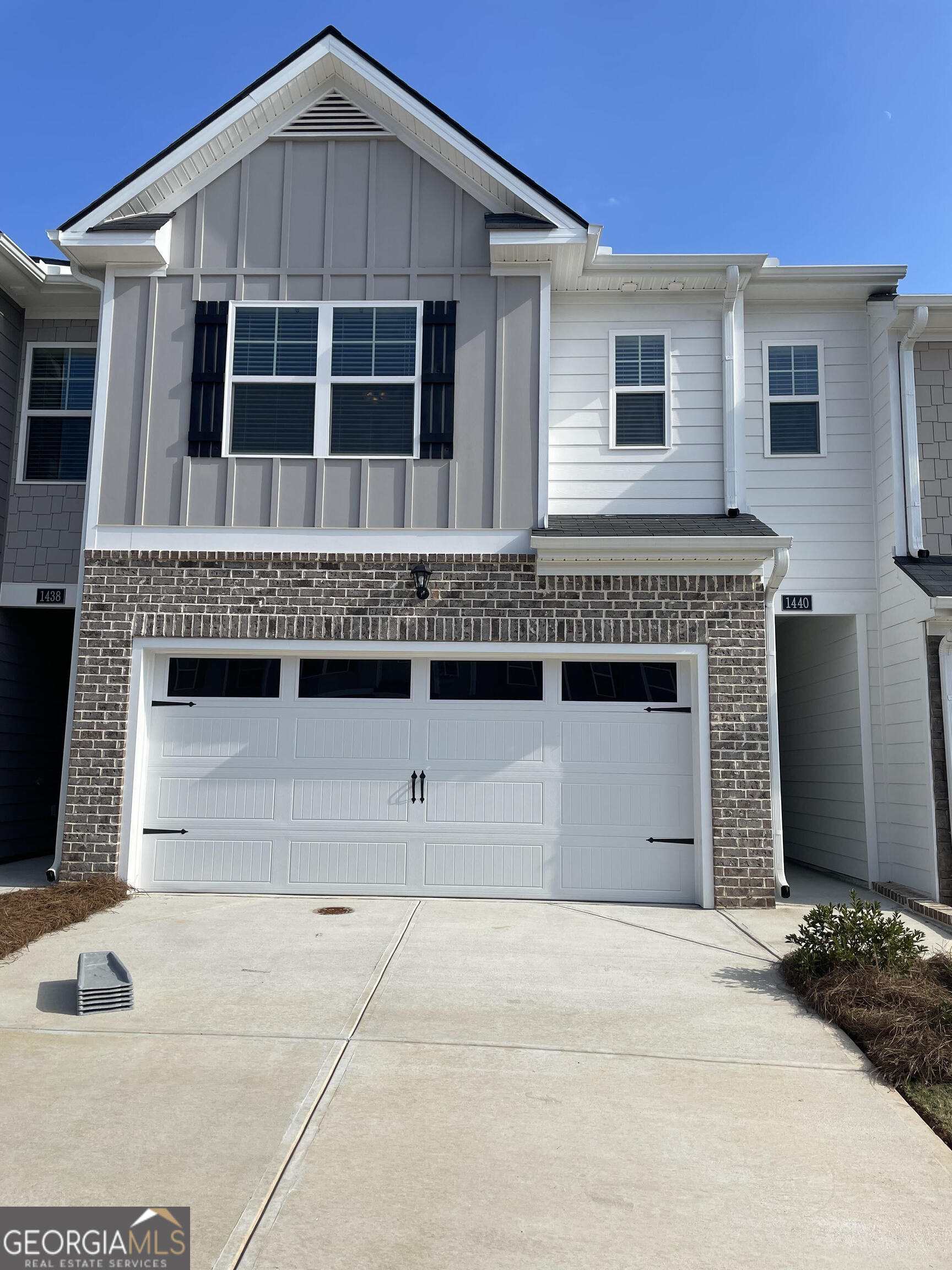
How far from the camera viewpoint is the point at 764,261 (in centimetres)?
957

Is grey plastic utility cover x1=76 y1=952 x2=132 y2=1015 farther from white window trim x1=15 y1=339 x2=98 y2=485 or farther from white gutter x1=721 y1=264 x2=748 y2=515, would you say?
white gutter x1=721 y1=264 x2=748 y2=515

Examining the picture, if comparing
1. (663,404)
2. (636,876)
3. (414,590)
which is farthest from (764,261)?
(636,876)

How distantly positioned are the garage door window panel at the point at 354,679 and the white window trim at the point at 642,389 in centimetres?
Result: 317

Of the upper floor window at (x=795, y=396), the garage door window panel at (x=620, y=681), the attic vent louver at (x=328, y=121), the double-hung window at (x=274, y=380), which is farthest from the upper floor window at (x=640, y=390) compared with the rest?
the attic vent louver at (x=328, y=121)

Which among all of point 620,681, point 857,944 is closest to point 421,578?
point 620,681

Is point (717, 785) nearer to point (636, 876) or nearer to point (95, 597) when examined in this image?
point (636, 876)

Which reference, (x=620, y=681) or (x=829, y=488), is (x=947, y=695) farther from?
(x=620, y=681)

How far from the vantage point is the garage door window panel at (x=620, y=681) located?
8.88 m

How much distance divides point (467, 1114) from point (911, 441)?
8.12 meters

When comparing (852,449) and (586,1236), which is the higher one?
(852,449)

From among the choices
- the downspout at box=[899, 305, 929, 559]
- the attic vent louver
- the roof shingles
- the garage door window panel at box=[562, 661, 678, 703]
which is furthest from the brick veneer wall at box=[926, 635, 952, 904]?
the attic vent louver

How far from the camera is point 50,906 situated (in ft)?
24.4

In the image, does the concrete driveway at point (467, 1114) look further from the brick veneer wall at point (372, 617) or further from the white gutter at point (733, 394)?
the white gutter at point (733, 394)

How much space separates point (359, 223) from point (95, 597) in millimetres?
4462
